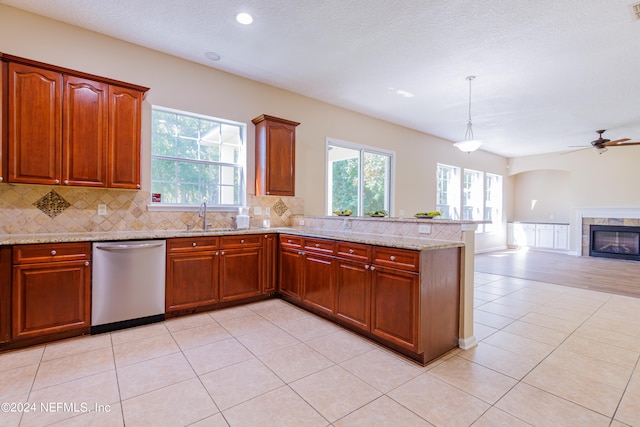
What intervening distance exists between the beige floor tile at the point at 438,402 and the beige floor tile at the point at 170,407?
46.5 inches

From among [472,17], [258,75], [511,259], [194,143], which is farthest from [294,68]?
[511,259]

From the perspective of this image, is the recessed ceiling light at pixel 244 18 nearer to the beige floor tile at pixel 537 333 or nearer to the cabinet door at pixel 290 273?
the cabinet door at pixel 290 273

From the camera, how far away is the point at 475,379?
2.18 meters

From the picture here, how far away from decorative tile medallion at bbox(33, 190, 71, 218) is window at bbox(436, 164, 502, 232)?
274 inches

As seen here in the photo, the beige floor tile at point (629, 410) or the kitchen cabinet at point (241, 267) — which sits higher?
the kitchen cabinet at point (241, 267)

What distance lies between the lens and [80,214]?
3203 millimetres

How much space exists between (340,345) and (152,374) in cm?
147

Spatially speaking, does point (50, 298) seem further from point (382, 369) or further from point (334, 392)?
point (382, 369)

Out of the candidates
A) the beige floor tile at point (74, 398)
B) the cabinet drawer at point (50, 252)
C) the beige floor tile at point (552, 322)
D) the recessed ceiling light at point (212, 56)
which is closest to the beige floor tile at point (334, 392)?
the beige floor tile at point (74, 398)

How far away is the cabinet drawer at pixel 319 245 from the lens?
10.5 ft

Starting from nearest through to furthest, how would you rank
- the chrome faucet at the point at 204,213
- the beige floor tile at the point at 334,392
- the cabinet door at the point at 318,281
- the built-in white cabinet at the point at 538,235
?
the beige floor tile at the point at 334,392
the cabinet door at the point at 318,281
the chrome faucet at the point at 204,213
the built-in white cabinet at the point at 538,235

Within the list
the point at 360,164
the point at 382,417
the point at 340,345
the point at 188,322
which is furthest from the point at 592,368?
the point at 360,164

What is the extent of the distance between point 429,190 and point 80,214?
6.41 meters

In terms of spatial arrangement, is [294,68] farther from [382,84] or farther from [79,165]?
[79,165]
